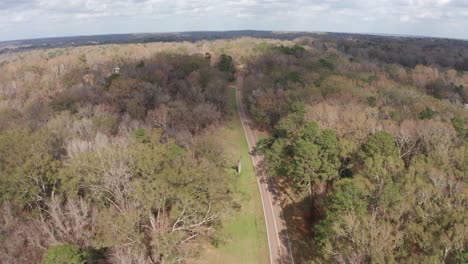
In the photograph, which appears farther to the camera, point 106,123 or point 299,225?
point 106,123

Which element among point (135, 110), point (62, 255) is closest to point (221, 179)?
point (62, 255)

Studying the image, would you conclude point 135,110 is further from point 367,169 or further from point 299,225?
point 367,169

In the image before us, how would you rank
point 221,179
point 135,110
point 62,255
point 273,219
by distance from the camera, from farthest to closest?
point 135,110 < point 273,219 < point 221,179 < point 62,255

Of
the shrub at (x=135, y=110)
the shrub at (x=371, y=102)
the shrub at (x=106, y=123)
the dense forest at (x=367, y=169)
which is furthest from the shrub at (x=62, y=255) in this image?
the shrub at (x=371, y=102)

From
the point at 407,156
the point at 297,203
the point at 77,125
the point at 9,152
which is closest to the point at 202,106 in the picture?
the point at 77,125

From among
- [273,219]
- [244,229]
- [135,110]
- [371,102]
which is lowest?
[244,229]

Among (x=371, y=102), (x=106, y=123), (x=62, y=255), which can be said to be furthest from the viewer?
(x=371, y=102)
